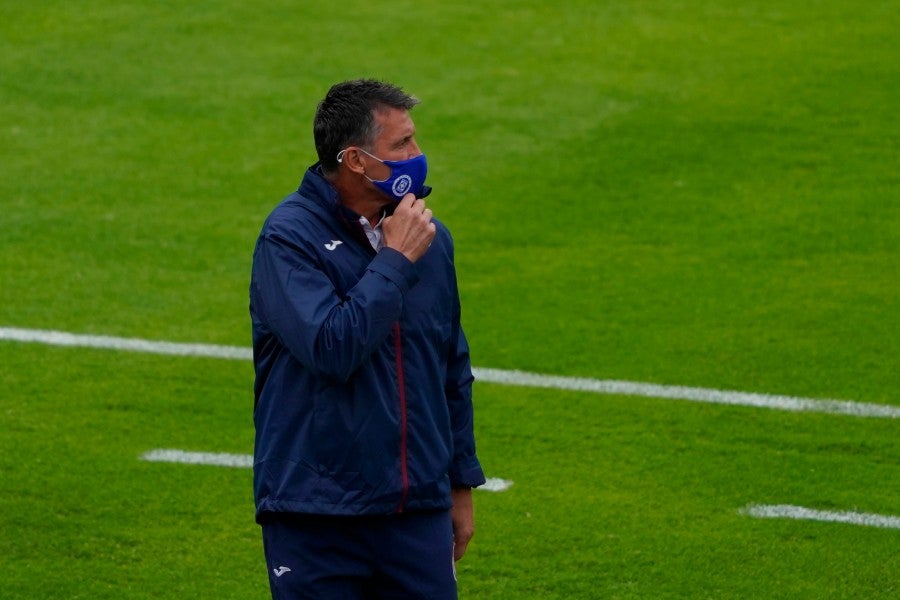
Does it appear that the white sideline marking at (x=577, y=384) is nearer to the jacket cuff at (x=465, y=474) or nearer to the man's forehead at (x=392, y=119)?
the jacket cuff at (x=465, y=474)

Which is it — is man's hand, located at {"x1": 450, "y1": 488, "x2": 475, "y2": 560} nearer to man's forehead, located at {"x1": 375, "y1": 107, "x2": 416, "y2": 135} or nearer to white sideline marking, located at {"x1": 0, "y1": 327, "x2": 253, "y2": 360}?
man's forehead, located at {"x1": 375, "y1": 107, "x2": 416, "y2": 135}

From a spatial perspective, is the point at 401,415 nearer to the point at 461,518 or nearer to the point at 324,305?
the point at 324,305

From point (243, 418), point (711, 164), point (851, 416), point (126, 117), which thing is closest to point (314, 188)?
point (243, 418)

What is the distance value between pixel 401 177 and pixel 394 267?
303 mm

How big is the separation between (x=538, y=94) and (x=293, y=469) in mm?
9362

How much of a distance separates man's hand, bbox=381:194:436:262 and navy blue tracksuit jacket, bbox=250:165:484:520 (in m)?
0.04

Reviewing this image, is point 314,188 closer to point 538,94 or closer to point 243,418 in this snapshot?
point 243,418

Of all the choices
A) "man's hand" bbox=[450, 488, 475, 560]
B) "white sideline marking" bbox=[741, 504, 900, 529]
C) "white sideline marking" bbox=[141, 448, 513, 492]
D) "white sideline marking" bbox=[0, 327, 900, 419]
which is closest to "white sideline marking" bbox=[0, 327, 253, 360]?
"white sideline marking" bbox=[0, 327, 900, 419]

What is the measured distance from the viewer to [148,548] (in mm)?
6711

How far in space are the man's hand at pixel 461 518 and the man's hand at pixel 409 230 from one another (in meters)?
0.83

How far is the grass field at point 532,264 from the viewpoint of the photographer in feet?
22.2

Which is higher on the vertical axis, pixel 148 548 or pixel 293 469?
pixel 293 469

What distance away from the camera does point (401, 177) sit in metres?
4.40

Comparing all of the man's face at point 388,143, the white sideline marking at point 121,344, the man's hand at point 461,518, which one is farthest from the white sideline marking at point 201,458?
the man's face at point 388,143
